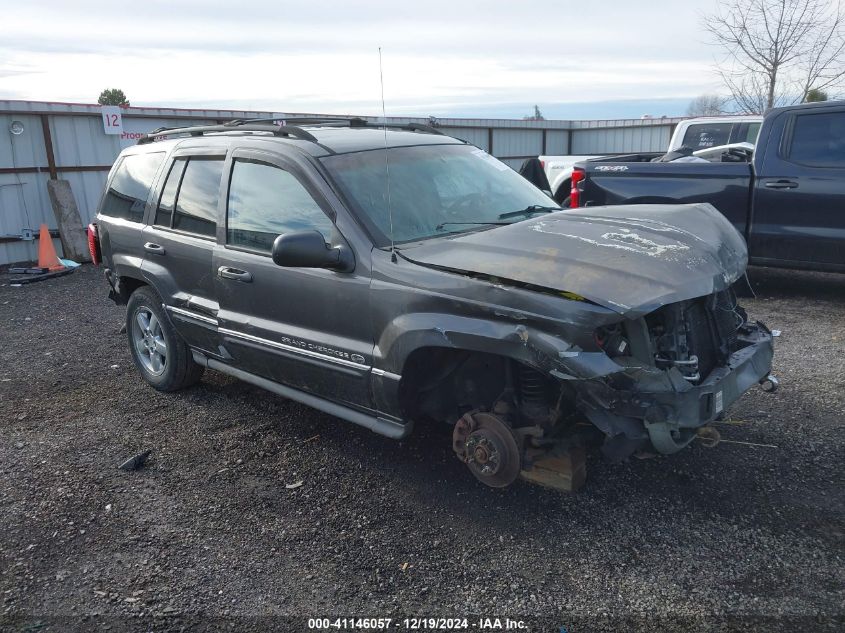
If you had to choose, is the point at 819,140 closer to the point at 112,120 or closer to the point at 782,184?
the point at 782,184

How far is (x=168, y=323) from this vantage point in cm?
514

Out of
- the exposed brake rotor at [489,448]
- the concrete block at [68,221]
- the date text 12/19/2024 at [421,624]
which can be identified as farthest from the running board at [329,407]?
the concrete block at [68,221]

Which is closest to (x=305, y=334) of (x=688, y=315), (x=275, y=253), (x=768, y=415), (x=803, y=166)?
(x=275, y=253)

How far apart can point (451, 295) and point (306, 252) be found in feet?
2.53

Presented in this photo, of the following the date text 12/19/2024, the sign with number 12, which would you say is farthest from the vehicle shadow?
the sign with number 12

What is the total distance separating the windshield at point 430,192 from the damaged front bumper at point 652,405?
52.0 inches

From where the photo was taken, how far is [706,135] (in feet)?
36.3

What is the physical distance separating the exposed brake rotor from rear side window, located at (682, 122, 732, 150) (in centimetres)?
913

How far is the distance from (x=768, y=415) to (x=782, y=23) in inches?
593

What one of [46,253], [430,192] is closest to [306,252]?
[430,192]

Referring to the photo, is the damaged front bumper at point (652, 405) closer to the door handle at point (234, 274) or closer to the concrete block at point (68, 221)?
the door handle at point (234, 274)

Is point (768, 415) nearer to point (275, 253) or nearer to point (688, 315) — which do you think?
point (688, 315)

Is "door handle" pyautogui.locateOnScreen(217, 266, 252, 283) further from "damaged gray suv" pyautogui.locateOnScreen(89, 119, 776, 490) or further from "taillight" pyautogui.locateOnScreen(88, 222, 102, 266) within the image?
"taillight" pyautogui.locateOnScreen(88, 222, 102, 266)

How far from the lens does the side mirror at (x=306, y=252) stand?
3471 millimetres
